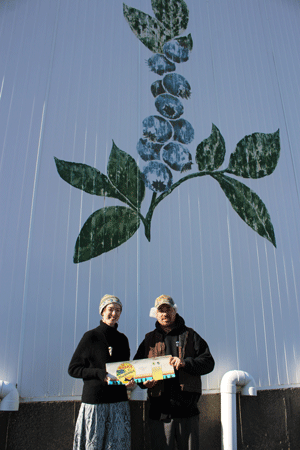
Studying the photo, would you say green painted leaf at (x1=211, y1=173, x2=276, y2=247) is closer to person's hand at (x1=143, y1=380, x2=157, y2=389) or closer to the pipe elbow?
the pipe elbow

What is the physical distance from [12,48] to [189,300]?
354 centimetres

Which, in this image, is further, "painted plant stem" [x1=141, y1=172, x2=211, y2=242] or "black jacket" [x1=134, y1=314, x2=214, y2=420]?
"painted plant stem" [x1=141, y1=172, x2=211, y2=242]

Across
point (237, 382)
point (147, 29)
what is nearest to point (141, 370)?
point (237, 382)

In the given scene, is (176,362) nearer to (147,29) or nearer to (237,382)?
(237,382)

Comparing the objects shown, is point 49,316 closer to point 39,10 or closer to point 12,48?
A: point 12,48

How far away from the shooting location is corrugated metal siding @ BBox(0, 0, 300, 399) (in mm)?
3508

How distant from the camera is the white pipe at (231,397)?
11.7 feet

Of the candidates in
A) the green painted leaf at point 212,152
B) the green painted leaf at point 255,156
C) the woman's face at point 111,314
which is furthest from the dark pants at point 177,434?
the green painted leaf at point 255,156

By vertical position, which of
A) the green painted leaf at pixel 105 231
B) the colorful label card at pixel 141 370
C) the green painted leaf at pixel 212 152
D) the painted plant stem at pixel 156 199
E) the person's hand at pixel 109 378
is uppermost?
the green painted leaf at pixel 212 152

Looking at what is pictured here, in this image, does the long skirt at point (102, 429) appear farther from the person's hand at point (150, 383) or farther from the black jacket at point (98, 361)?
the person's hand at point (150, 383)

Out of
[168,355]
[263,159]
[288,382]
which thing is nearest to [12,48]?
[263,159]

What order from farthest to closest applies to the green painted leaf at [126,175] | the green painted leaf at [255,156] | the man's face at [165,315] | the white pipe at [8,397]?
1. the green painted leaf at [255,156]
2. the green painted leaf at [126,175]
3. the white pipe at [8,397]
4. the man's face at [165,315]

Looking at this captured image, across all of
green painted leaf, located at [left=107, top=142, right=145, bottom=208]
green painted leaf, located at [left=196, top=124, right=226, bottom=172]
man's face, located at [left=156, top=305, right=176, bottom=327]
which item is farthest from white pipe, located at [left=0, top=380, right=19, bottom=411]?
green painted leaf, located at [left=196, top=124, right=226, bottom=172]

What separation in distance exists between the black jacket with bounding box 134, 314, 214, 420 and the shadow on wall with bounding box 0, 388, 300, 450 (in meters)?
0.92
